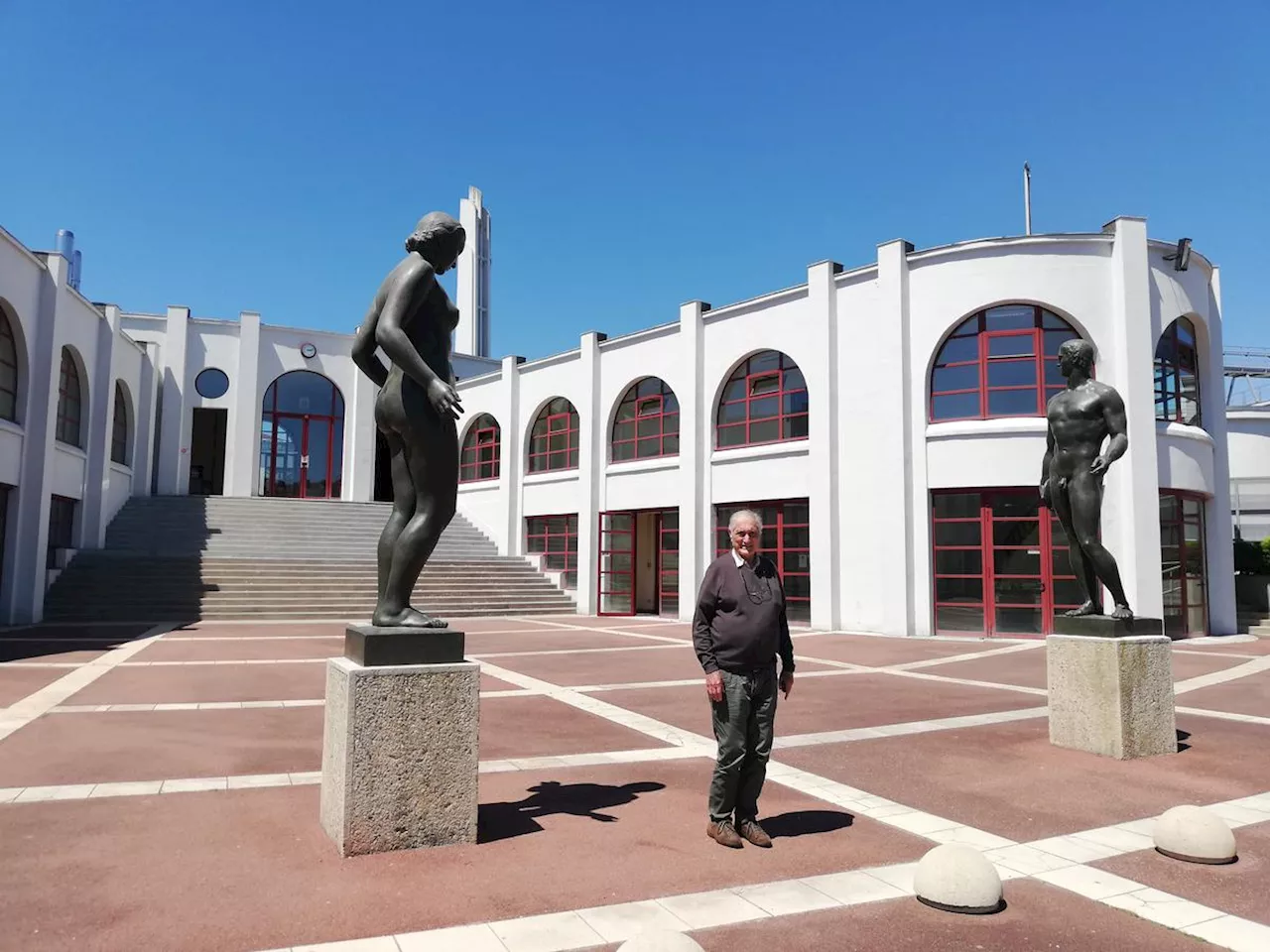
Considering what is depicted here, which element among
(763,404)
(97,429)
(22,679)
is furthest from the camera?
(97,429)

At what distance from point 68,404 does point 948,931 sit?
22.7m

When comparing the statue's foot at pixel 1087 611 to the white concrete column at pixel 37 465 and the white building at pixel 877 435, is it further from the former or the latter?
the white concrete column at pixel 37 465

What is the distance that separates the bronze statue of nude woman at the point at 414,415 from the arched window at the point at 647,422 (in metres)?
18.0

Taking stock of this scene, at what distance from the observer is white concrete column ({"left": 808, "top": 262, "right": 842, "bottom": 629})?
19.4 metres

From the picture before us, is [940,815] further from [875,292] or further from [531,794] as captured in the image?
[875,292]

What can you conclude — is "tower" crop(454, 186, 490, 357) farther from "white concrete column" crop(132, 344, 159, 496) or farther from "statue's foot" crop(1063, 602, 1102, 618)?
"statue's foot" crop(1063, 602, 1102, 618)

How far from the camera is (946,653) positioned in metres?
15.1

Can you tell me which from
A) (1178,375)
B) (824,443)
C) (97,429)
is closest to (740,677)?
(824,443)

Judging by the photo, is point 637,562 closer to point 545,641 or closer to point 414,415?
point 545,641

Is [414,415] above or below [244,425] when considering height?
below

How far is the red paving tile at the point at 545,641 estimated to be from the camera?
1517 cm

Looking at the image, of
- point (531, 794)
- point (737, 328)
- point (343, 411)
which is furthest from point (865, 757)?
point (343, 411)

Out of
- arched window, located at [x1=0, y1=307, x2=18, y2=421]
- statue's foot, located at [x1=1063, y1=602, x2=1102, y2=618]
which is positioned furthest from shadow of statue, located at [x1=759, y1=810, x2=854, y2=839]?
arched window, located at [x1=0, y1=307, x2=18, y2=421]

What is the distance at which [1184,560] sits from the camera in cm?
1912
